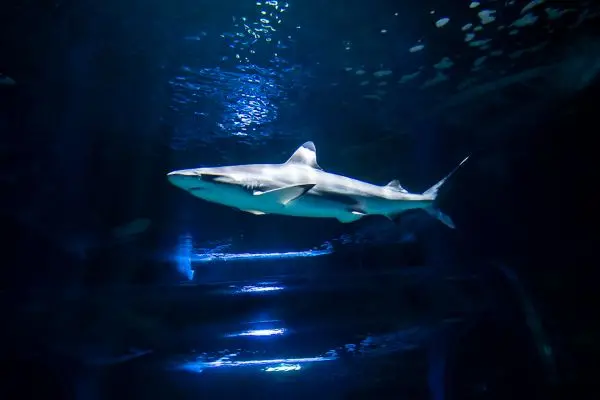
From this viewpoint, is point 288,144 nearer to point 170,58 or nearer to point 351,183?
point 170,58

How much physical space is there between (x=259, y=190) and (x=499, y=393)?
1448 centimetres

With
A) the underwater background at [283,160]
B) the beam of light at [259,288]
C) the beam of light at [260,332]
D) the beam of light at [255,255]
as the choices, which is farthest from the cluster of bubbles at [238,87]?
the beam of light at [260,332]

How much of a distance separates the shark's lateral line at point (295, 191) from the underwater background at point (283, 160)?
782mm

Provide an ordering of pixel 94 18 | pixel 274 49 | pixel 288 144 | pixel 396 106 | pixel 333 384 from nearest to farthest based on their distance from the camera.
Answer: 1. pixel 94 18
2. pixel 274 49
3. pixel 396 106
4. pixel 288 144
5. pixel 333 384

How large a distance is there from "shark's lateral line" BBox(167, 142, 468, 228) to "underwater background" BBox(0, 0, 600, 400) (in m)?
0.78

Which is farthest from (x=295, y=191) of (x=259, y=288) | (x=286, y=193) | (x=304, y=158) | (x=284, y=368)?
(x=284, y=368)

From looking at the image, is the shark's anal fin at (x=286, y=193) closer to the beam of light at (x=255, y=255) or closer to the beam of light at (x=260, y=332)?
the beam of light at (x=255, y=255)

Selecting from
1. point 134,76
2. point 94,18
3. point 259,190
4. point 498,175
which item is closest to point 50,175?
point 134,76

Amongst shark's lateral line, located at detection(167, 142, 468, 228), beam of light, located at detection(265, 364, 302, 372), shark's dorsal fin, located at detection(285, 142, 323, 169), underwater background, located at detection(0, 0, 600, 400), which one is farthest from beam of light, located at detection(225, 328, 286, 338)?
shark's dorsal fin, located at detection(285, 142, 323, 169)

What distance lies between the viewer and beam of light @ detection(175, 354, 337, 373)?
1900cm

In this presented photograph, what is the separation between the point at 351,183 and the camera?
3910 mm

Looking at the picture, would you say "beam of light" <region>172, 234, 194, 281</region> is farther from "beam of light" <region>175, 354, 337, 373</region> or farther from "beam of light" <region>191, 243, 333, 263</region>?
"beam of light" <region>175, 354, 337, 373</region>

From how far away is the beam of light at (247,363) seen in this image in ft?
62.3

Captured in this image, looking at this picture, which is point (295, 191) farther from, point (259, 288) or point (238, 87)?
point (259, 288)
